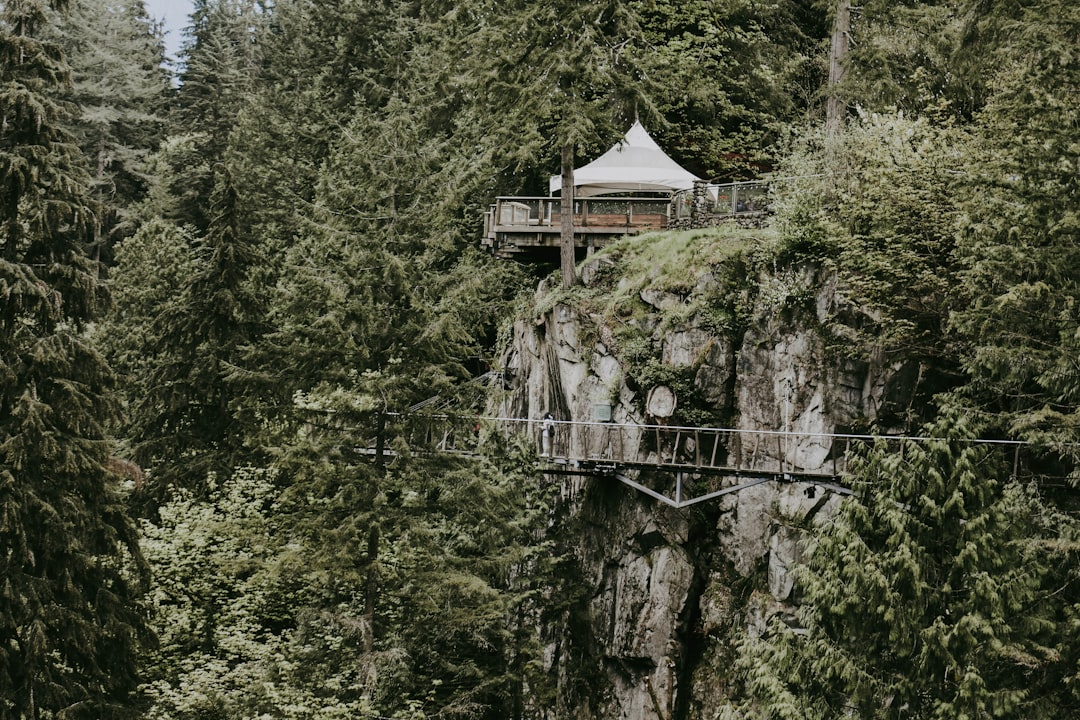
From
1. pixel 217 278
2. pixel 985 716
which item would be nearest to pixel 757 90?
pixel 217 278

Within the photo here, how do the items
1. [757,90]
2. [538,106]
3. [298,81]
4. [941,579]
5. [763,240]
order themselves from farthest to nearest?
[298,81] → [757,90] → [538,106] → [763,240] → [941,579]

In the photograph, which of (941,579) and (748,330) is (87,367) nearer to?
(748,330)

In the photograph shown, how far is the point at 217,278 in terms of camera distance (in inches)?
1095

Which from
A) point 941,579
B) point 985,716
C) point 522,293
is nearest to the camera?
point 985,716

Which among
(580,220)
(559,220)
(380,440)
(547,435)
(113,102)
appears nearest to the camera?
(380,440)

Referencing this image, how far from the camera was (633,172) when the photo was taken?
90.4 feet

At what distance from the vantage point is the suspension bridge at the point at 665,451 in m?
19.1

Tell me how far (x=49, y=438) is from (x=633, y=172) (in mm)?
14648

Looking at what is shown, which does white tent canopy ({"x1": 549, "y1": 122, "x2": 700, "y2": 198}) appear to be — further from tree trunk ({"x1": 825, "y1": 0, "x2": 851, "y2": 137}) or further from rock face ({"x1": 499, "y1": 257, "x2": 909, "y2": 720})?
rock face ({"x1": 499, "y1": 257, "x2": 909, "y2": 720})

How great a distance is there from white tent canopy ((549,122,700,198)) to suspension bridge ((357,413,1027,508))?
24.4ft

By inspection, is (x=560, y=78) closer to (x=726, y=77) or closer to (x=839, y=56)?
(x=839, y=56)

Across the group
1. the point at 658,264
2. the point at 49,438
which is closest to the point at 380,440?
the point at 49,438

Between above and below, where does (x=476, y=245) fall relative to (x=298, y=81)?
below

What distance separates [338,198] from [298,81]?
28002 millimetres
